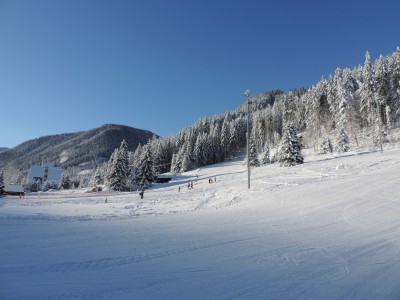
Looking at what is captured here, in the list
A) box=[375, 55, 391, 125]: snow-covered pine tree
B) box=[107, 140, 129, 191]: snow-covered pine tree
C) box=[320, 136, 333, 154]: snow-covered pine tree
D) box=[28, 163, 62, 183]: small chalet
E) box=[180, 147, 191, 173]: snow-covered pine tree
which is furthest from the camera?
box=[28, 163, 62, 183]: small chalet

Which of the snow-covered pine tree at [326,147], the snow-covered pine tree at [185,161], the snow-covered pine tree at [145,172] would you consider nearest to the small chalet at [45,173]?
the snow-covered pine tree at [185,161]

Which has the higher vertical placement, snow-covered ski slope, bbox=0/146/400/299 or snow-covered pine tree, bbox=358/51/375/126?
snow-covered pine tree, bbox=358/51/375/126

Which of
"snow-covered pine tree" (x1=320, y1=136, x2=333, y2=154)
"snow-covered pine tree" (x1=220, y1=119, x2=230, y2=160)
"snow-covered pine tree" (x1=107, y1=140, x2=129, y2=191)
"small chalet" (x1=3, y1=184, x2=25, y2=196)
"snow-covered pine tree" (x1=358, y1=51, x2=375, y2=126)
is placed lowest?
→ "small chalet" (x1=3, y1=184, x2=25, y2=196)

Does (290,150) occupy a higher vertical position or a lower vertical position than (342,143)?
lower

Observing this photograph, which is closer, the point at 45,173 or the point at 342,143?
the point at 342,143

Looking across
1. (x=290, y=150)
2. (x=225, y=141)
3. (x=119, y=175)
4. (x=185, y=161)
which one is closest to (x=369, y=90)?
(x=290, y=150)

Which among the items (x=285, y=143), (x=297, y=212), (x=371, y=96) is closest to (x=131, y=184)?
(x=285, y=143)

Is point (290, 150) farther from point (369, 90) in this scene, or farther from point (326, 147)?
point (369, 90)

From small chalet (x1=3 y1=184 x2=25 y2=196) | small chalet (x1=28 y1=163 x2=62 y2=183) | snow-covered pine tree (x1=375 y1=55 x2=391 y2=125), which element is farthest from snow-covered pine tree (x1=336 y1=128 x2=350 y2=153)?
small chalet (x1=28 y1=163 x2=62 y2=183)

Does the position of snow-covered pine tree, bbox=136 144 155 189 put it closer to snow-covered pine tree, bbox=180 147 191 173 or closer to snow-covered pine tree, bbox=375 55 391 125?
snow-covered pine tree, bbox=180 147 191 173

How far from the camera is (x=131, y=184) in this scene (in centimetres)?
5034

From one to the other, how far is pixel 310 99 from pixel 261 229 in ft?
256

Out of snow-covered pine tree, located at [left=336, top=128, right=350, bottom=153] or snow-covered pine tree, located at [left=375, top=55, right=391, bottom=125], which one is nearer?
snow-covered pine tree, located at [left=336, top=128, right=350, bottom=153]

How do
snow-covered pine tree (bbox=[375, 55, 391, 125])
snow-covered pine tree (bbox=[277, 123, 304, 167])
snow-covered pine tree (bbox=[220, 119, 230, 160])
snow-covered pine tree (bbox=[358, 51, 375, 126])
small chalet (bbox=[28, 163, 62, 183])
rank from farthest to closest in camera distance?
small chalet (bbox=[28, 163, 62, 183]) → snow-covered pine tree (bbox=[220, 119, 230, 160]) → snow-covered pine tree (bbox=[358, 51, 375, 126]) → snow-covered pine tree (bbox=[375, 55, 391, 125]) → snow-covered pine tree (bbox=[277, 123, 304, 167])
